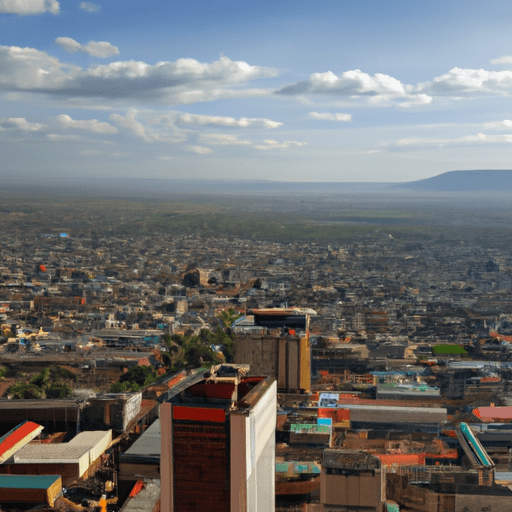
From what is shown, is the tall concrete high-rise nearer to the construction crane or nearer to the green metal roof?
the green metal roof

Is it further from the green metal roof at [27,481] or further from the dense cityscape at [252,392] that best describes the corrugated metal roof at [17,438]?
the green metal roof at [27,481]

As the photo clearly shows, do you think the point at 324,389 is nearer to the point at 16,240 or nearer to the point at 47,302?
the point at 47,302

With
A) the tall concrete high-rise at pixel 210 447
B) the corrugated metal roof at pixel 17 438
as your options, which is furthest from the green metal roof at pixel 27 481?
the tall concrete high-rise at pixel 210 447

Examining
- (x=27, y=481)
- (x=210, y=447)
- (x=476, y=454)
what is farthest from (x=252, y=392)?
(x=476, y=454)

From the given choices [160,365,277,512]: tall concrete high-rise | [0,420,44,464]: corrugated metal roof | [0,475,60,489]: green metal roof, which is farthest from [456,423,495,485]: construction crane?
[0,420,44,464]: corrugated metal roof

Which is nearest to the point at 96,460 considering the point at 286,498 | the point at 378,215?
the point at 286,498

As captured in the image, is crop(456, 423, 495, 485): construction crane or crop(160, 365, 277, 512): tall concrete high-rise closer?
crop(160, 365, 277, 512): tall concrete high-rise
